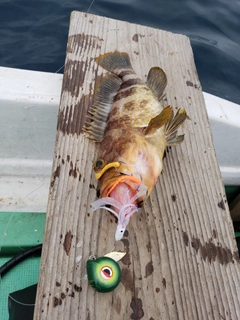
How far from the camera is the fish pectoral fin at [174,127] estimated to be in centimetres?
180

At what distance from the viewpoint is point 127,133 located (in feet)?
5.44

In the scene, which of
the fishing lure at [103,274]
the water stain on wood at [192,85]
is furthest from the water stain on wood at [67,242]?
the water stain on wood at [192,85]

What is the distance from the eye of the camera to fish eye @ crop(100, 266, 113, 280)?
1250 mm

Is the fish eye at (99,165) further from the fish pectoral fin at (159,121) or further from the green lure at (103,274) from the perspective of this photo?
the green lure at (103,274)

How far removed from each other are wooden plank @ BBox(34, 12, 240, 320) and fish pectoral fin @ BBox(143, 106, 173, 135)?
242 millimetres

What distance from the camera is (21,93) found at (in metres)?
2.22

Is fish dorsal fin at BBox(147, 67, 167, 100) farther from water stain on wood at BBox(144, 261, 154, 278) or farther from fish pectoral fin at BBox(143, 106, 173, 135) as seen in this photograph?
water stain on wood at BBox(144, 261, 154, 278)

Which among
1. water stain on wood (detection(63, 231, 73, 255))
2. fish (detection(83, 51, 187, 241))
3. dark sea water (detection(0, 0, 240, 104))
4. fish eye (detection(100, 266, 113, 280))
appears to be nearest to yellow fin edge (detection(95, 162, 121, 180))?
fish (detection(83, 51, 187, 241))

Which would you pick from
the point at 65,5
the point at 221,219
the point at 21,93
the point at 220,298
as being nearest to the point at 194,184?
the point at 221,219

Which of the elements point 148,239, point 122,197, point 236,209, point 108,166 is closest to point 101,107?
point 108,166

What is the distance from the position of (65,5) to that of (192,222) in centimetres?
429

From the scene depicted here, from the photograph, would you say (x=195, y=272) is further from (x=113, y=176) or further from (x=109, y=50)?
(x=109, y=50)

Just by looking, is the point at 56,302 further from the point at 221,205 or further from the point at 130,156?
the point at 221,205

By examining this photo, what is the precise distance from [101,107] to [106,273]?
1.09 metres
